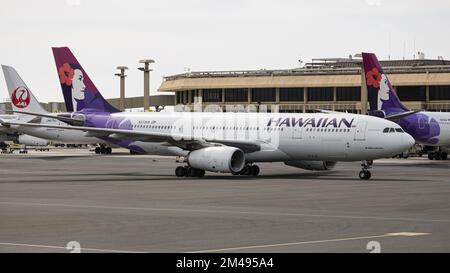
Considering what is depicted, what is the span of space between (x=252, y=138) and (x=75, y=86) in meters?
14.7

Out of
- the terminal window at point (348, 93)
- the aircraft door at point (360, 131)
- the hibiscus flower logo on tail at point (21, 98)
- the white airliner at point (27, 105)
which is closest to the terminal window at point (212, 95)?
the terminal window at point (348, 93)

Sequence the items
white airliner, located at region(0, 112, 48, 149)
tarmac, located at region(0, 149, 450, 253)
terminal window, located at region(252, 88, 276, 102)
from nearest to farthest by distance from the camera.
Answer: tarmac, located at region(0, 149, 450, 253) → white airliner, located at region(0, 112, 48, 149) → terminal window, located at region(252, 88, 276, 102)

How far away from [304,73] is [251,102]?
338 inches

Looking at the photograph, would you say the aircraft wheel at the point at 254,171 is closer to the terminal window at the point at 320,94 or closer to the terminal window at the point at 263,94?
the terminal window at the point at 320,94

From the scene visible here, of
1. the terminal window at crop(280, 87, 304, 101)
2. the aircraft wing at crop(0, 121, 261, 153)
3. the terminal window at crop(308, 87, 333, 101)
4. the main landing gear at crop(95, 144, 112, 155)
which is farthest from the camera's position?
the terminal window at crop(280, 87, 304, 101)

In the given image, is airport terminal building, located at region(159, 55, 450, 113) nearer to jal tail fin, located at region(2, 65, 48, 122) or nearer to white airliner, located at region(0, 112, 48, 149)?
white airliner, located at region(0, 112, 48, 149)

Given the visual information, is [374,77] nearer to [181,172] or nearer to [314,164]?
[314,164]

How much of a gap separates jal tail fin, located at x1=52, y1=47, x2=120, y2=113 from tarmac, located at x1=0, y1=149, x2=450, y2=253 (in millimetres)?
8705

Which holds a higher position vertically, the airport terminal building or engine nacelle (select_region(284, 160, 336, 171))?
the airport terminal building

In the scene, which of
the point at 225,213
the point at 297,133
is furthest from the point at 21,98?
the point at 225,213

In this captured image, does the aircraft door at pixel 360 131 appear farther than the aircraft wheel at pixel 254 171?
No

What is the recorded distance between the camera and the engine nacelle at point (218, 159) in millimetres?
49703

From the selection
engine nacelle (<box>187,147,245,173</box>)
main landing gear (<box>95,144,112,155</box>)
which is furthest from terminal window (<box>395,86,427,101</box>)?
engine nacelle (<box>187,147,245,173</box>)

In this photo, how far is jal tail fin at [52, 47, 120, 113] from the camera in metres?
61.2
